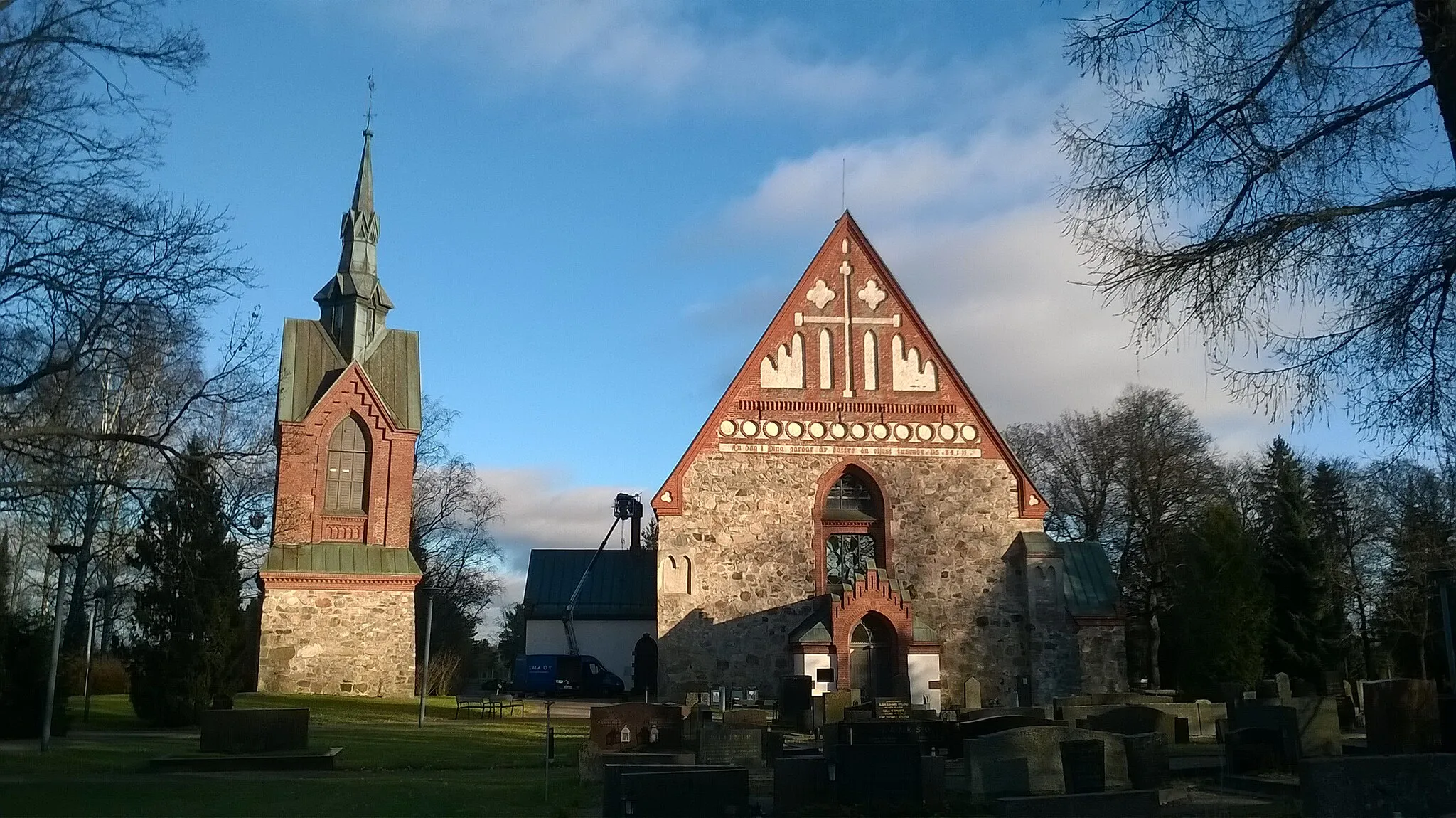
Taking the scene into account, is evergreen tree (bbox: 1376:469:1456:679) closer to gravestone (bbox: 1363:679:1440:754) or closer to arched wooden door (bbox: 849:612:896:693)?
gravestone (bbox: 1363:679:1440:754)

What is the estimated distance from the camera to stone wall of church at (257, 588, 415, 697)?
1169 inches

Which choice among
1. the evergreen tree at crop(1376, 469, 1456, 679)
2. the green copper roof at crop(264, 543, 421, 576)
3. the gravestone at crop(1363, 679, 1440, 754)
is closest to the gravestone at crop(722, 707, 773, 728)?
the gravestone at crop(1363, 679, 1440, 754)

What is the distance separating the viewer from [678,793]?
1001cm

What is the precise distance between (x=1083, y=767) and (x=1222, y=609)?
25.2 m

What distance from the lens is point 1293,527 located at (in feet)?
114

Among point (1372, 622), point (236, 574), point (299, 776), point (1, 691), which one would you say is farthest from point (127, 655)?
point (1372, 622)

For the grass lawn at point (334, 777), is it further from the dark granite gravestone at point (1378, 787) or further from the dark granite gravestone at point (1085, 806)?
the dark granite gravestone at point (1378, 787)

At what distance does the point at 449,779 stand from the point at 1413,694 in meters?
11.5

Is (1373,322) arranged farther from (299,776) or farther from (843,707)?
(843,707)

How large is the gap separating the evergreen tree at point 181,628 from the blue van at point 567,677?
1301 cm

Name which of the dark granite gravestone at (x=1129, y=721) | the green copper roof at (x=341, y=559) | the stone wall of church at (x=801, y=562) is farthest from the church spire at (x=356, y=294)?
the dark granite gravestone at (x=1129, y=721)

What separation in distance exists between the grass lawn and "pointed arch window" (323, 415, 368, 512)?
9.83m

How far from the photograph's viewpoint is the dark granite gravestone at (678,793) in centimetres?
995

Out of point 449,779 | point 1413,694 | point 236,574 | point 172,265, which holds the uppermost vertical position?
point 172,265
